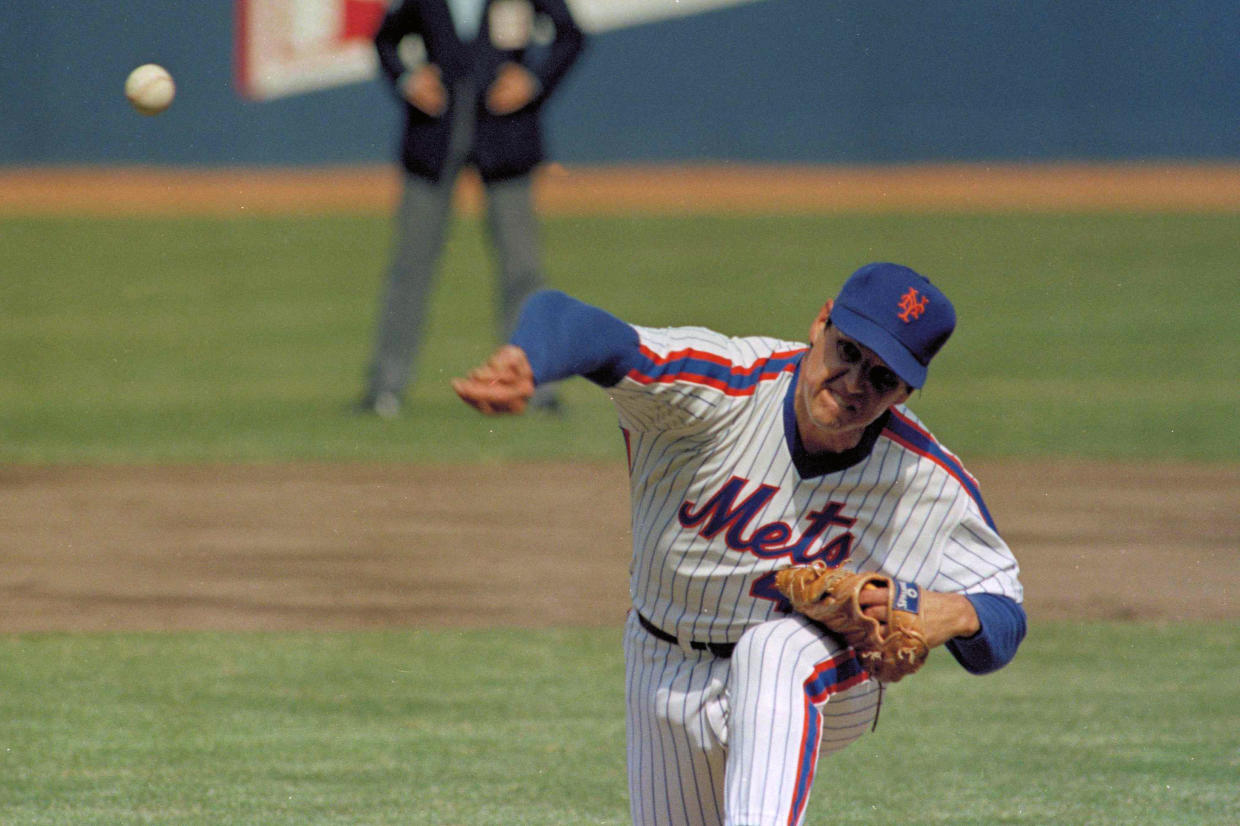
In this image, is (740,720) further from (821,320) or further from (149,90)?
(149,90)

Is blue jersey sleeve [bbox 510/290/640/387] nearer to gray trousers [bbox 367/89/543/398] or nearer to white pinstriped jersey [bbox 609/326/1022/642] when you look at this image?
white pinstriped jersey [bbox 609/326/1022/642]

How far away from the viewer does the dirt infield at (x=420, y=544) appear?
554cm

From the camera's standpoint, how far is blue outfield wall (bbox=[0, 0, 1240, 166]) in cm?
2181

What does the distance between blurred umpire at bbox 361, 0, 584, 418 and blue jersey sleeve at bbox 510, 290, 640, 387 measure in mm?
5779

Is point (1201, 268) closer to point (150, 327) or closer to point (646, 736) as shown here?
point (150, 327)

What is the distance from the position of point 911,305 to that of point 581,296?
33.8ft

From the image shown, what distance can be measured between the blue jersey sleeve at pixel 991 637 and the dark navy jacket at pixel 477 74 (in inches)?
227

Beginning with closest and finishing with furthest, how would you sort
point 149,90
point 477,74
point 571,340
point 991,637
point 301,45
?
point 571,340
point 991,637
point 149,90
point 477,74
point 301,45

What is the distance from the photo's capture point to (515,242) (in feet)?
27.3

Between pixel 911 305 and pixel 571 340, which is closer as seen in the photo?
pixel 571 340

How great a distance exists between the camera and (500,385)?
224cm

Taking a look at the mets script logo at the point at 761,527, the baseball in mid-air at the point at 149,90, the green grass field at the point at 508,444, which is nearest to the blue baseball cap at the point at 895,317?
the mets script logo at the point at 761,527

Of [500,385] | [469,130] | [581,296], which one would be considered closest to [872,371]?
[500,385]

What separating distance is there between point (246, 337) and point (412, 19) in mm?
4260
